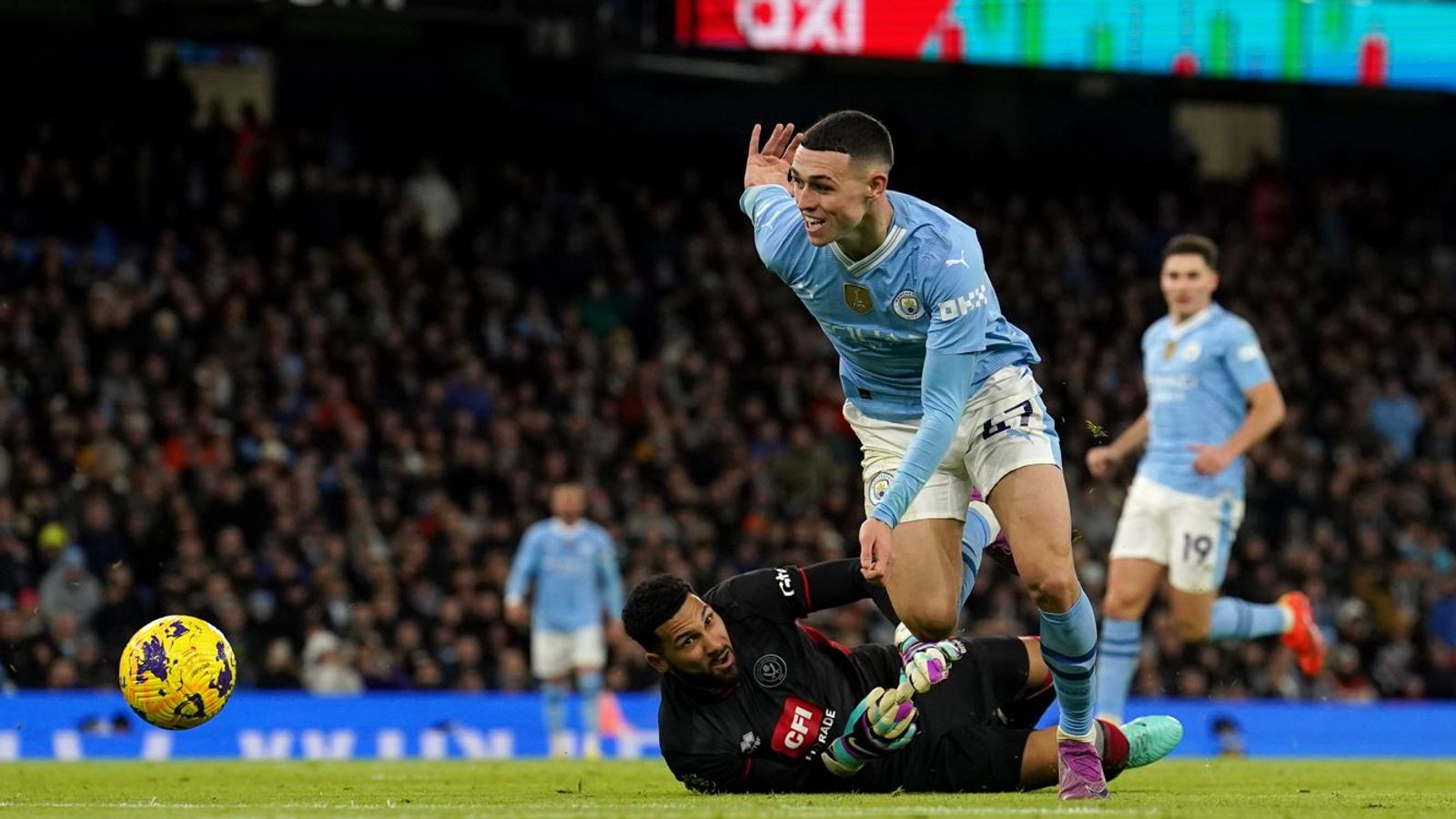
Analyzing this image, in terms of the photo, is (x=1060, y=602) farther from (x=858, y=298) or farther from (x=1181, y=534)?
(x=1181, y=534)

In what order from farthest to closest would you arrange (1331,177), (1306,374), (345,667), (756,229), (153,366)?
(1331,177)
(1306,374)
(153,366)
(345,667)
(756,229)

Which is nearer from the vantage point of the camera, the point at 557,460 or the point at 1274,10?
the point at 557,460

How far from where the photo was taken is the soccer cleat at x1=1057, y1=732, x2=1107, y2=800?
751 centimetres

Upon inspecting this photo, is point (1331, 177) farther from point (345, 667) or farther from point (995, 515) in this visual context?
point (995, 515)

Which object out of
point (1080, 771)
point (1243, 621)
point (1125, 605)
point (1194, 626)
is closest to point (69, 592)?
point (1125, 605)

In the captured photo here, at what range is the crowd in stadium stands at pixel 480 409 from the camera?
54.4 feet

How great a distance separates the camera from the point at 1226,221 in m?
26.0

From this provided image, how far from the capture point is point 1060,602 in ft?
24.3

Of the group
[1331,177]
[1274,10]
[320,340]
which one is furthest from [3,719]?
[1331,177]

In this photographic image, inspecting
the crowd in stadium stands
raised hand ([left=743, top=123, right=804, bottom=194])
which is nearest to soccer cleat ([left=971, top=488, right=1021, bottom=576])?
raised hand ([left=743, top=123, right=804, bottom=194])

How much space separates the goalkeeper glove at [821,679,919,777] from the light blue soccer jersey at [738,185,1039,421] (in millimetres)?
1124

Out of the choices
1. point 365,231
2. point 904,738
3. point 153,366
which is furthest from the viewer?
point 365,231

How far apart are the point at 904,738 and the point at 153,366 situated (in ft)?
37.9

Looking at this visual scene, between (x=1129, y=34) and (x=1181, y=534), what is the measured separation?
34.1 feet
